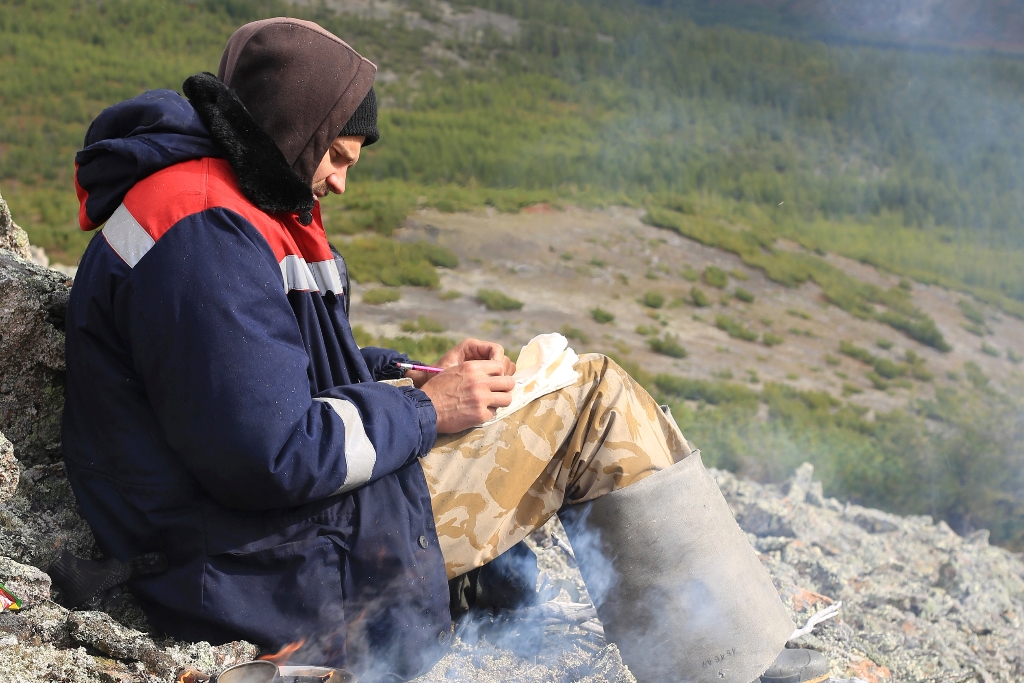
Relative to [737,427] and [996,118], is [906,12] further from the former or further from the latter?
[737,427]

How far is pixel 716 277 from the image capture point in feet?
55.6

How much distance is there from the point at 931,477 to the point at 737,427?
2156 millimetres

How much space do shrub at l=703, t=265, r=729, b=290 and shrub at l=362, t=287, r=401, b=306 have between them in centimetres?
729

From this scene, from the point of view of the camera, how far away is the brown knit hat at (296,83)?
5.48 feet

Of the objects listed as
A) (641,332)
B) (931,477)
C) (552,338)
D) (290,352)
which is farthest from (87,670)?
(641,332)

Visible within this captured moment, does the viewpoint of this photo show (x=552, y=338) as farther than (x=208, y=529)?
Yes

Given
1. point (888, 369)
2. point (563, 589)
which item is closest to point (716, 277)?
point (888, 369)

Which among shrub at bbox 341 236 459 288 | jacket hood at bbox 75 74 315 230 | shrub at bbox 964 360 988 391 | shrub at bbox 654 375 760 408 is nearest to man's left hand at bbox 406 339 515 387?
jacket hood at bbox 75 74 315 230

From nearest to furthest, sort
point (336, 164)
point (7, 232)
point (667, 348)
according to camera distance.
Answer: point (336, 164) → point (7, 232) → point (667, 348)

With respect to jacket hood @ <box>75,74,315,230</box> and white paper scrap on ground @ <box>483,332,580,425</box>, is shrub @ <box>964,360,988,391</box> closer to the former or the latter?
white paper scrap on ground @ <box>483,332,580,425</box>

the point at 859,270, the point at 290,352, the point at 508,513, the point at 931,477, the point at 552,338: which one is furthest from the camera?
the point at 859,270

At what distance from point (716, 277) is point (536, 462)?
15755 mm

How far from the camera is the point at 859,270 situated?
20.0 m

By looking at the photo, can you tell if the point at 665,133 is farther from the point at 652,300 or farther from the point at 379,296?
the point at 379,296
